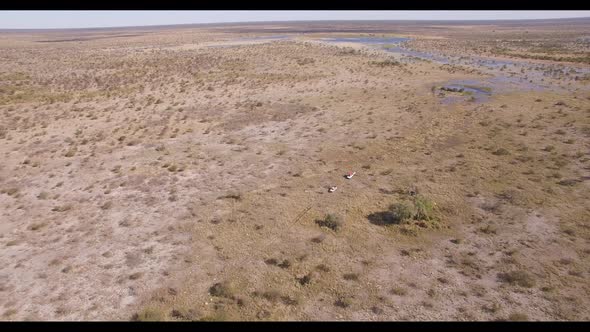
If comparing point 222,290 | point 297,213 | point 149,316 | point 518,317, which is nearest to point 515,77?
point 297,213

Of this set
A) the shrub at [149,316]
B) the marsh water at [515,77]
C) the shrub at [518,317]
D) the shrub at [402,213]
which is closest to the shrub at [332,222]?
the shrub at [402,213]

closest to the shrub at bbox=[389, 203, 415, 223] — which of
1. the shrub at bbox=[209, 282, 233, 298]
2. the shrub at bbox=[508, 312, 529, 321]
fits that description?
the shrub at bbox=[508, 312, 529, 321]

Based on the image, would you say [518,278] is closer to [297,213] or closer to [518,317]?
[518,317]

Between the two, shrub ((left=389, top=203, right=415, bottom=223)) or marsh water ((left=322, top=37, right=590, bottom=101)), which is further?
marsh water ((left=322, top=37, right=590, bottom=101))

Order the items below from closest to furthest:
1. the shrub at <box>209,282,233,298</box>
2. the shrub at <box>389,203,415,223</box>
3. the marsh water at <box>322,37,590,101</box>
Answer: the shrub at <box>209,282,233,298</box>, the shrub at <box>389,203,415,223</box>, the marsh water at <box>322,37,590,101</box>

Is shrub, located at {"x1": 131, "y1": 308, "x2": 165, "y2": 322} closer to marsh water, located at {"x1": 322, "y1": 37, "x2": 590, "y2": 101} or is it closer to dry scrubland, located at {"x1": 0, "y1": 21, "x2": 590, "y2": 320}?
dry scrubland, located at {"x1": 0, "y1": 21, "x2": 590, "y2": 320}

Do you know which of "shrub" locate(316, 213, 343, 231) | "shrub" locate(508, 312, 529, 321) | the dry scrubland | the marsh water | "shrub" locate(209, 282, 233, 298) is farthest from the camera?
the marsh water
